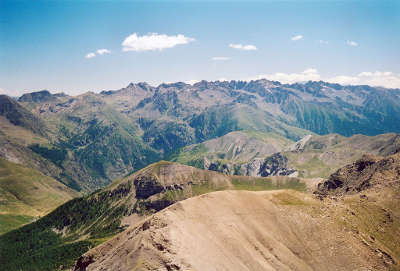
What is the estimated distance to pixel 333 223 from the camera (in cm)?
14000

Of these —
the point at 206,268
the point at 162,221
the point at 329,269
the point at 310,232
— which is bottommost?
the point at 329,269

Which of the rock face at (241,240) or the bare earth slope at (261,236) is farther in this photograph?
the bare earth slope at (261,236)

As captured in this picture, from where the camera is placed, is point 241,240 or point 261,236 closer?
point 241,240

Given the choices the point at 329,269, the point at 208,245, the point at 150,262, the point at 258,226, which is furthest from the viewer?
the point at 258,226

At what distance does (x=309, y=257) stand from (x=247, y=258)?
30732mm

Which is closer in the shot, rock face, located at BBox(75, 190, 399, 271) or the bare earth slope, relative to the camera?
rock face, located at BBox(75, 190, 399, 271)

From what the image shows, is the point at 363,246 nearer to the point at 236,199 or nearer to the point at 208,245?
the point at 236,199

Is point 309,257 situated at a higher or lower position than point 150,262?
lower

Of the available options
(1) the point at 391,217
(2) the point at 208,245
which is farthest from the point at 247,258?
(1) the point at 391,217

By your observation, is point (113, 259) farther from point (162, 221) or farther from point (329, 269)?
point (329, 269)

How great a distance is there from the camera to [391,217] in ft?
509

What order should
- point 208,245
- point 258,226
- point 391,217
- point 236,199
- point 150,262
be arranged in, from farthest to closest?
point 391,217 → point 236,199 → point 258,226 → point 208,245 → point 150,262

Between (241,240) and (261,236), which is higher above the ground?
(241,240)

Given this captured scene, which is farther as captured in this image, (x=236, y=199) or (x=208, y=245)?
(x=236, y=199)
